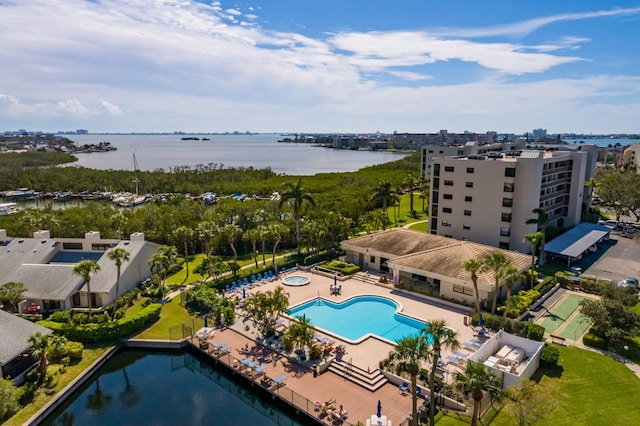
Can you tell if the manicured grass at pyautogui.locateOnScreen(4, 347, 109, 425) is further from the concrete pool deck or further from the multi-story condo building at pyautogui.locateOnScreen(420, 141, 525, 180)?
the multi-story condo building at pyautogui.locateOnScreen(420, 141, 525, 180)

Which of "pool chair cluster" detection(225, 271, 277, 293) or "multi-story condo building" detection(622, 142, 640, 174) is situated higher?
"multi-story condo building" detection(622, 142, 640, 174)

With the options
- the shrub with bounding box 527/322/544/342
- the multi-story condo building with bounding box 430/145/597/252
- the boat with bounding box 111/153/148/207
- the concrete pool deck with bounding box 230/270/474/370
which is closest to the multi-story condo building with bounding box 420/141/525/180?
the multi-story condo building with bounding box 430/145/597/252

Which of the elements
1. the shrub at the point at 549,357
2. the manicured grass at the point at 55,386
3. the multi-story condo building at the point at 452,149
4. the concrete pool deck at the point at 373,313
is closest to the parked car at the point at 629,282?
the concrete pool deck at the point at 373,313

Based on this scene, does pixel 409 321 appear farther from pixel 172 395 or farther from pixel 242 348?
pixel 172 395

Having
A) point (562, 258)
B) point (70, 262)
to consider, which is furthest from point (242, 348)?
point (562, 258)

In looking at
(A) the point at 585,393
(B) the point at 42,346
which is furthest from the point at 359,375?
(B) the point at 42,346

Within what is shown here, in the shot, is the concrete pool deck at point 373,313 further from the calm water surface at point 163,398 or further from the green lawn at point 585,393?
the calm water surface at point 163,398

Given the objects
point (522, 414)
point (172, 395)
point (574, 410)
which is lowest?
point (172, 395)
